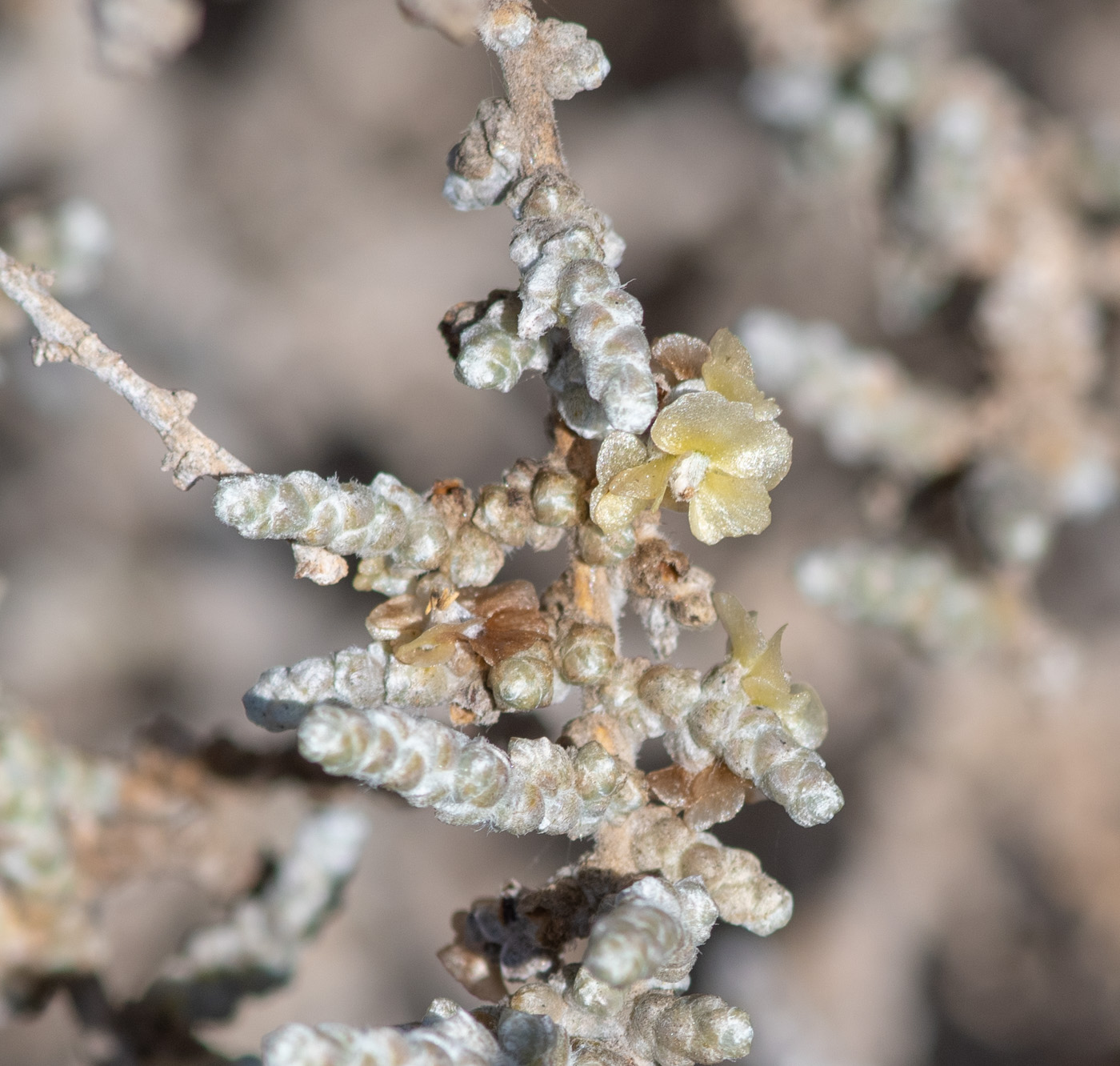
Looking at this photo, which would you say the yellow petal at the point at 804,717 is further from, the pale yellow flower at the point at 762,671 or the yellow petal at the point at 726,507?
the yellow petal at the point at 726,507

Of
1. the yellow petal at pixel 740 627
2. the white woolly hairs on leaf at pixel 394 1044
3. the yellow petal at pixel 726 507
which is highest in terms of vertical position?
the yellow petal at pixel 726 507

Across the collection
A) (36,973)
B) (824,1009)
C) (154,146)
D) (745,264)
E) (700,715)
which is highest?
(745,264)

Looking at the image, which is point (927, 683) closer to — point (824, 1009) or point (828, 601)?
point (828, 601)

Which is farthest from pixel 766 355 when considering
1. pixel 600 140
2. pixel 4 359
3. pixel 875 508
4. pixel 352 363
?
pixel 4 359

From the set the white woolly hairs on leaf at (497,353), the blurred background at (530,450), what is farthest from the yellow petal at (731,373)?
the blurred background at (530,450)

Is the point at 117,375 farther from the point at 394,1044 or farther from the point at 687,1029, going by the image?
the point at 687,1029

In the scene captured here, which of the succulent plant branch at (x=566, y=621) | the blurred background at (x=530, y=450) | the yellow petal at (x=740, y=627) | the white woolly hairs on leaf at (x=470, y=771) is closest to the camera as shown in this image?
the white woolly hairs on leaf at (x=470, y=771)
